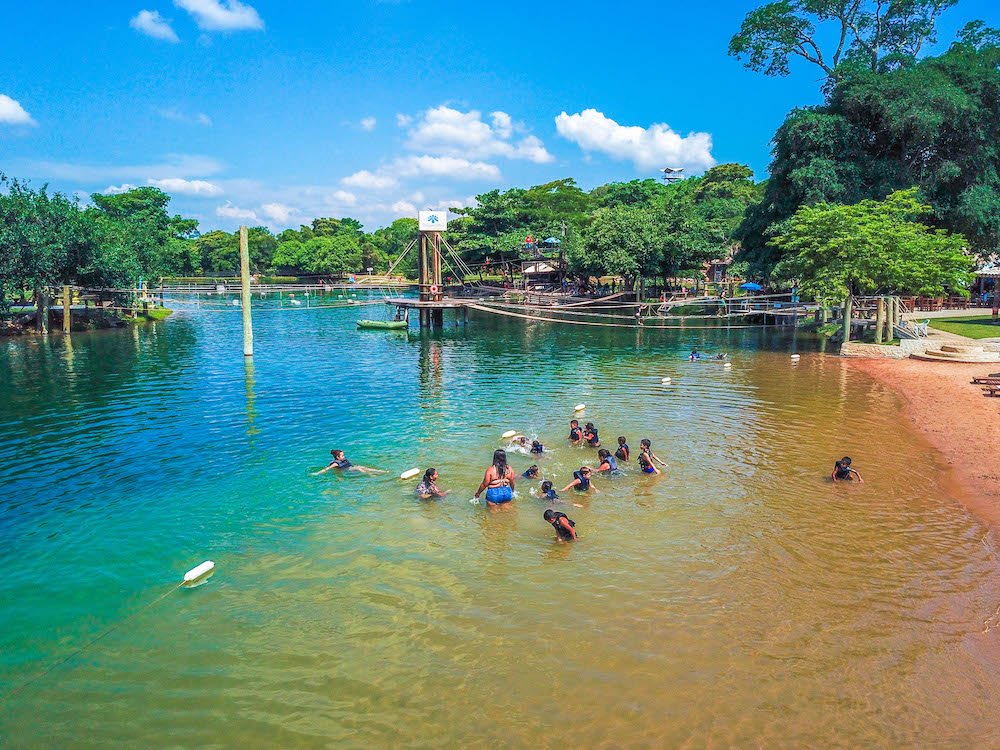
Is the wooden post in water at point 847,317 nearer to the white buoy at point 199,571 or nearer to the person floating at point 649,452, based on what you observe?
the person floating at point 649,452

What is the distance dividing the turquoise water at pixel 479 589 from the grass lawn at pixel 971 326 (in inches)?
749

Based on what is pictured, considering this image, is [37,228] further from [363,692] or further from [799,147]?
[799,147]

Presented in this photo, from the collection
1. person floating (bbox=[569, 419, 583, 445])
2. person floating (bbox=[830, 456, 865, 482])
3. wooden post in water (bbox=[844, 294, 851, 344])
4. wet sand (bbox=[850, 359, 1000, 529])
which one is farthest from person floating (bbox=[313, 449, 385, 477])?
wooden post in water (bbox=[844, 294, 851, 344])

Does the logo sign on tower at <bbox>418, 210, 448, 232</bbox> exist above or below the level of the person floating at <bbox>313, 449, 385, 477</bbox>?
above

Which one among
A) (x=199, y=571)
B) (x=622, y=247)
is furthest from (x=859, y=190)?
(x=199, y=571)

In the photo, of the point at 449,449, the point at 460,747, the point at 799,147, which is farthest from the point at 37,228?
the point at 799,147

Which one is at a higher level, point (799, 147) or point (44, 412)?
point (799, 147)

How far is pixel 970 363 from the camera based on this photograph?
31.2m

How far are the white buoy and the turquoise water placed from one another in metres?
0.35

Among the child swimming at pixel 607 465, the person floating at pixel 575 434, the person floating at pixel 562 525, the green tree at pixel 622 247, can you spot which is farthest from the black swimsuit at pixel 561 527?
the green tree at pixel 622 247

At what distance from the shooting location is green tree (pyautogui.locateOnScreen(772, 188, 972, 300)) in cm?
3522

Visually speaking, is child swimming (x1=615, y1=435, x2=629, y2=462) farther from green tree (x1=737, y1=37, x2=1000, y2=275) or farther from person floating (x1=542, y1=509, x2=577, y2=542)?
green tree (x1=737, y1=37, x2=1000, y2=275)

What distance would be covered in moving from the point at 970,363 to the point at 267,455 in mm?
32535

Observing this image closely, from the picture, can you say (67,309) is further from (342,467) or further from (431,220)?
(342,467)
